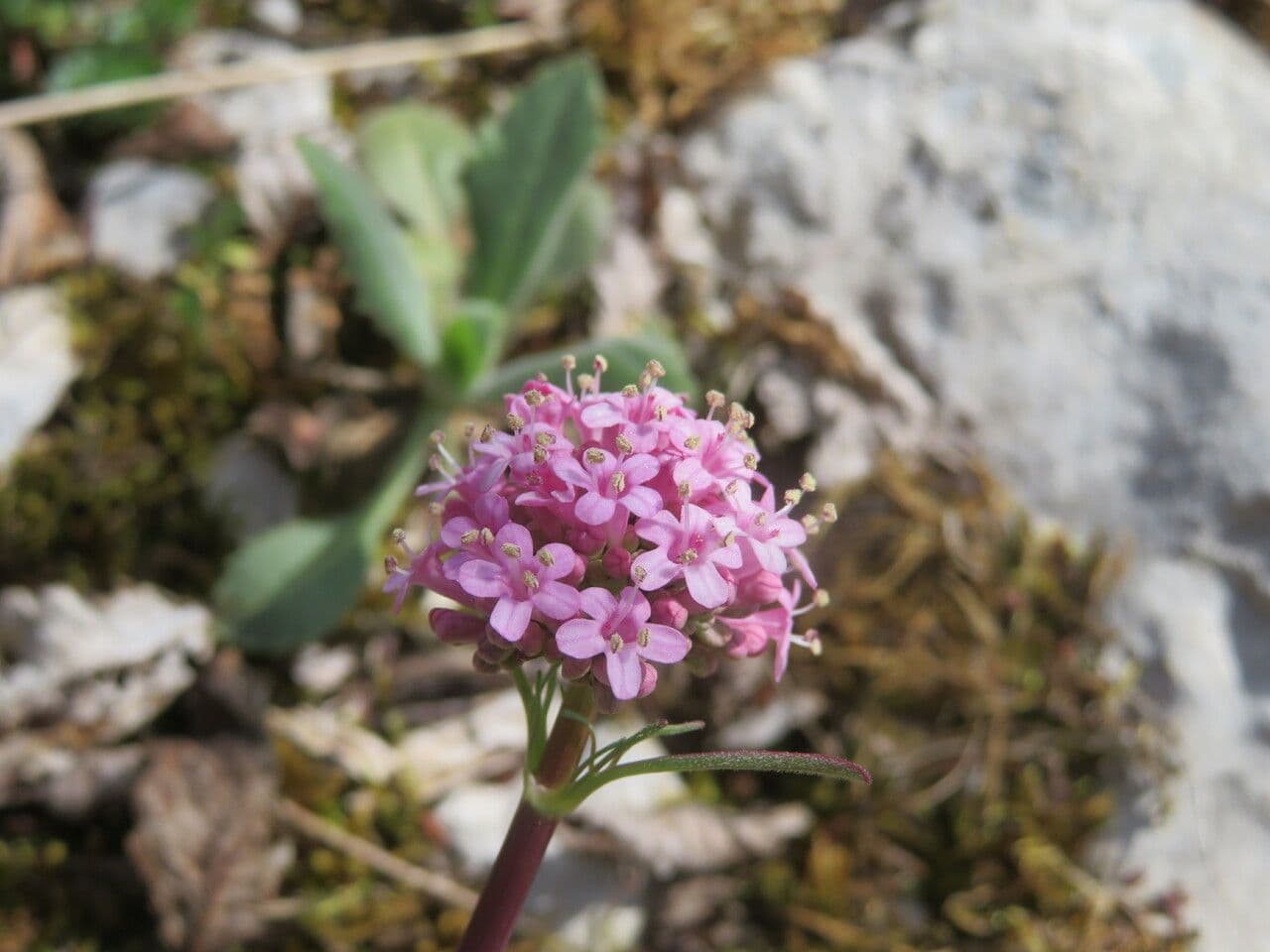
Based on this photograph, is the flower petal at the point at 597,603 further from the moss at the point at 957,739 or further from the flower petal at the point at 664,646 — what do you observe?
the moss at the point at 957,739

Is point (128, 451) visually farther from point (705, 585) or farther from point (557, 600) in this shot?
point (705, 585)

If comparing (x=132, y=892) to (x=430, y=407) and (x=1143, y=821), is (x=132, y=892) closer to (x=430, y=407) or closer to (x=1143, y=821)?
(x=430, y=407)

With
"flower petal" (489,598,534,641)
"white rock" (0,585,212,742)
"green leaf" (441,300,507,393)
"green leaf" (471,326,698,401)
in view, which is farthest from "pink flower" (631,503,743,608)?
"white rock" (0,585,212,742)

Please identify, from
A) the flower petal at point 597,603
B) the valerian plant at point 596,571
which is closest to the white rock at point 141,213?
the valerian plant at point 596,571

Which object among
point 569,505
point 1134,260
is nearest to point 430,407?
point 569,505

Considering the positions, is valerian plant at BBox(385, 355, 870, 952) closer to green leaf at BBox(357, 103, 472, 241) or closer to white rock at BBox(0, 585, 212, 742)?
white rock at BBox(0, 585, 212, 742)

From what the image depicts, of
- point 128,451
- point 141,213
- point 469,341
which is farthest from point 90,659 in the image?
point 141,213

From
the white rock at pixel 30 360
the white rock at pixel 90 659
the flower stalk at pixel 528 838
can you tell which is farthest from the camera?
the white rock at pixel 30 360
